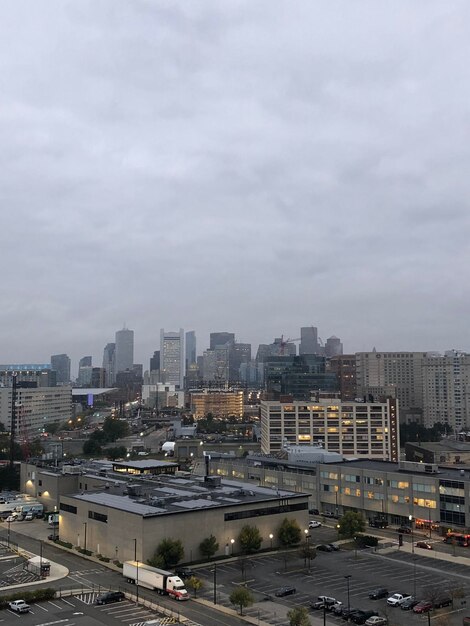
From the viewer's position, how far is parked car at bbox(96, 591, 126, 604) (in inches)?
1868

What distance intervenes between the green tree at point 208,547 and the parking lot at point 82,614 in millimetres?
13113

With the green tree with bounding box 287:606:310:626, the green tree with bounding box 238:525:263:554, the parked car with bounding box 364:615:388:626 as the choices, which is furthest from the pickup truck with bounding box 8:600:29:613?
the parked car with bounding box 364:615:388:626

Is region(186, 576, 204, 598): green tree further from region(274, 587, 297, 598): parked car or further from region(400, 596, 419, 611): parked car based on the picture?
region(400, 596, 419, 611): parked car

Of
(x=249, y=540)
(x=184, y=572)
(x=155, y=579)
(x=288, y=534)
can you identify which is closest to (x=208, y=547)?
(x=249, y=540)

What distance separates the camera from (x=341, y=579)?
5425cm

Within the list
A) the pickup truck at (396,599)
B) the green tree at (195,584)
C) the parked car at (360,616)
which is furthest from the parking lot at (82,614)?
the pickup truck at (396,599)

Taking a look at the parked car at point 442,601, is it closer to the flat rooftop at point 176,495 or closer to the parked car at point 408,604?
the parked car at point 408,604

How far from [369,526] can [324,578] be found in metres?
26.3

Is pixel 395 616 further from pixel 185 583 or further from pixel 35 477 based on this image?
pixel 35 477

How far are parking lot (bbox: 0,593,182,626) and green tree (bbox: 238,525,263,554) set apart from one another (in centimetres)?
1725

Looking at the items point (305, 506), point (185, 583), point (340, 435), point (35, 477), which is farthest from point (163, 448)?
point (185, 583)

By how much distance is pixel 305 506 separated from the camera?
69938 millimetres

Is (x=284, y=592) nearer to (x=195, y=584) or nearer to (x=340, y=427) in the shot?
(x=195, y=584)

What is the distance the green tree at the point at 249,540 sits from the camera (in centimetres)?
6278
